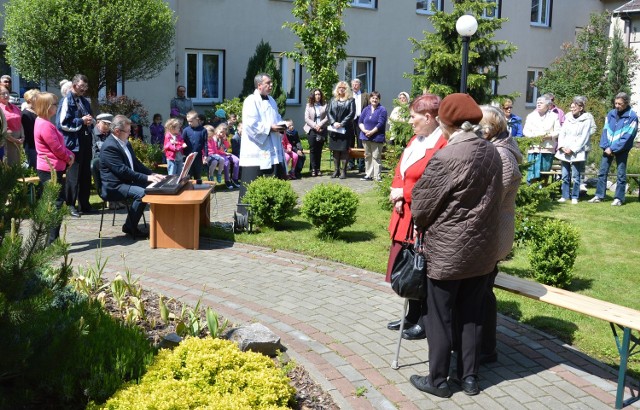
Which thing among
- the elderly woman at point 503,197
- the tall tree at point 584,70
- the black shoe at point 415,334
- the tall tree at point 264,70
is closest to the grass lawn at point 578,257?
the elderly woman at point 503,197

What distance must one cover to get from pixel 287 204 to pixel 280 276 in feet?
7.75

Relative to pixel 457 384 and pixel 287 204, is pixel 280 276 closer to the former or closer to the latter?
pixel 287 204

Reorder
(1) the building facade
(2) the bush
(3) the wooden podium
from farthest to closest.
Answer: (1) the building facade → (2) the bush → (3) the wooden podium

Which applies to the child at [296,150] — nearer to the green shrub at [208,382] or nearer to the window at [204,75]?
the window at [204,75]

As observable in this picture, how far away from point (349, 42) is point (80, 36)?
12.3m

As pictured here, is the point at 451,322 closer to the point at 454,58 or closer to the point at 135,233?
the point at 135,233

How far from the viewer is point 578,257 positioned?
992 centimetres

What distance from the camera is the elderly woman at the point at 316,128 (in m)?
17.1

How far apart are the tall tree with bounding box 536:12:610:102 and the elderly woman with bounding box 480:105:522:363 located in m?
20.6

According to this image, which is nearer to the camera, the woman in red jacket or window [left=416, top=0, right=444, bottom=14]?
the woman in red jacket

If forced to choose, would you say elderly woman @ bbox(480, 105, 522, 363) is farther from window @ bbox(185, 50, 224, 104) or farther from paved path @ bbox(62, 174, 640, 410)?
window @ bbox(185, 50, 224, 104)

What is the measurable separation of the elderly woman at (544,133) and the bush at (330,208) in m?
6.31

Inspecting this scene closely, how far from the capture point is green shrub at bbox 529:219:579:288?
8.09 meters

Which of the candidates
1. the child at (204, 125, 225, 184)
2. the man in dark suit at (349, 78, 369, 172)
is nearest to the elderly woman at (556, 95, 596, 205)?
the man in dark suit at (349, 78, 369, 172)
